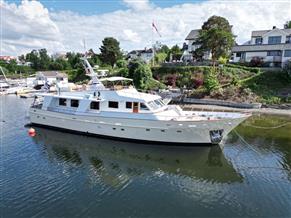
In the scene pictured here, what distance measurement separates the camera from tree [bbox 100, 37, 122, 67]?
6706 cm

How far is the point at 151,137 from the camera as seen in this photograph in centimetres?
1727

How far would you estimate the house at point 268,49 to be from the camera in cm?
3944

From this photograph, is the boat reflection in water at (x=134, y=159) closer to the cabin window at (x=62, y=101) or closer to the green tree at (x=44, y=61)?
the cabin window at (x=62, y=101)

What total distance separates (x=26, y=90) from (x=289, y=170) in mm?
52187

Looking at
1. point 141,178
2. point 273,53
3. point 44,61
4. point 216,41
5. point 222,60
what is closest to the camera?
point 141,178

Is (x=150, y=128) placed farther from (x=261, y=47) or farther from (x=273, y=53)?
(x=261, y=47)

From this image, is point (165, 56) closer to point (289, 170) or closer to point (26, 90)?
point (26, 90)

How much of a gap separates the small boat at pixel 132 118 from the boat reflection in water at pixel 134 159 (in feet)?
2.22

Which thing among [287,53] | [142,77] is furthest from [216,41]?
[142,77]

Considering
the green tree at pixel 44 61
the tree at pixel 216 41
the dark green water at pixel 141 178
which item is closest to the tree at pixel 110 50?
the tree at pixel 216 41

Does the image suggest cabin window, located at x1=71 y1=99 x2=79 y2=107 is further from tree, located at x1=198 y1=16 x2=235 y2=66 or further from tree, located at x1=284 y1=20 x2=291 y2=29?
tree, located at x1=284 y1=20 x2=291 y2=29

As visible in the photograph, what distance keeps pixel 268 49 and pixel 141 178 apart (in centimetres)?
3657

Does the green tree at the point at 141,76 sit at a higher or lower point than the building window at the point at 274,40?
lower

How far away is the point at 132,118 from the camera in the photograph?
17.2m
